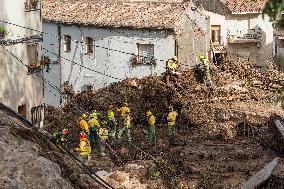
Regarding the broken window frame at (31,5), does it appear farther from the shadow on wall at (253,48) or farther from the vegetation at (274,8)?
the shadow on wall at (253,48)

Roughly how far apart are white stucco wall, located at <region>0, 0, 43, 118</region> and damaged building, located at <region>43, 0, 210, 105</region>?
7934mm

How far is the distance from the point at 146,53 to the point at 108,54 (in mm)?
3015

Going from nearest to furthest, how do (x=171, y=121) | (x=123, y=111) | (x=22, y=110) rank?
(x=123, y=111), (x=171, y=121), (x=22, y=110)

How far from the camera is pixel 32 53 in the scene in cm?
2177

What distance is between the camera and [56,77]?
36.2 metres

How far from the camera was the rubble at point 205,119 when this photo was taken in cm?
1681

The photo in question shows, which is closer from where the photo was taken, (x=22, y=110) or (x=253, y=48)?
(x=22, y=110)

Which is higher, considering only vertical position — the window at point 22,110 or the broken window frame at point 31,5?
the broken window frame at point 31,5

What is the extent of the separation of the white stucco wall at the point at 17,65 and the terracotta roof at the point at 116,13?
8.50 m

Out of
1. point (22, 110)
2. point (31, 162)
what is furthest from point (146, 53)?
point (31, 162)

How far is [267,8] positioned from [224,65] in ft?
66.9

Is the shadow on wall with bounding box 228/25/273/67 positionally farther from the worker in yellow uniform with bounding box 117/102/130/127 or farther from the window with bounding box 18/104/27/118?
the window with bounding box 18/104/27/118

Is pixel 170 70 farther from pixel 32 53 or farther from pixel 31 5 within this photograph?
pixel 31 5

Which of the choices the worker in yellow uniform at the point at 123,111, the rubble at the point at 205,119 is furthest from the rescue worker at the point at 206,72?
the worker in yellow uniform at the point at 123,111
